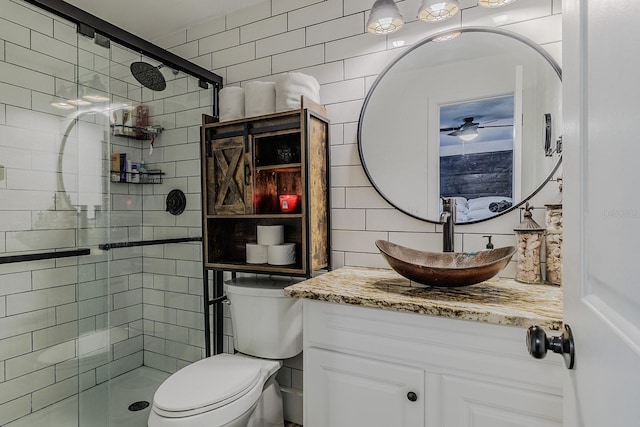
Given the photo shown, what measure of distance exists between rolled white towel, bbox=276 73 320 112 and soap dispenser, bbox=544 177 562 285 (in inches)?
47.1

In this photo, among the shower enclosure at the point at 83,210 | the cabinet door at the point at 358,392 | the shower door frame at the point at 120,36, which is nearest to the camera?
the cabinet door at the point at 358,392

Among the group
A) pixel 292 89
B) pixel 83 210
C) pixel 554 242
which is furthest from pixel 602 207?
pixel 83 210

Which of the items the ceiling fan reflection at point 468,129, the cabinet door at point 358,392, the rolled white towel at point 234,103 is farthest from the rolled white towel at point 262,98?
the cabinet door at point 358,392

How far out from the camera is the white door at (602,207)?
1.27 feet

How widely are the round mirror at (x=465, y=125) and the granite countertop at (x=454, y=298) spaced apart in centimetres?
38

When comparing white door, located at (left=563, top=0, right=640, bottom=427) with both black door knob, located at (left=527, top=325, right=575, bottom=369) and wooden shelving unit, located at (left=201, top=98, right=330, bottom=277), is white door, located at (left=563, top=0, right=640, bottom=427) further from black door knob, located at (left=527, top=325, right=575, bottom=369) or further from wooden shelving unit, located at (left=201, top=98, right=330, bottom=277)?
wooden shelving unit, located at (left=201, top=98, right=330, bottom=277)

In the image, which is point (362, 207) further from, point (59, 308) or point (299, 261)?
point (59, 308)

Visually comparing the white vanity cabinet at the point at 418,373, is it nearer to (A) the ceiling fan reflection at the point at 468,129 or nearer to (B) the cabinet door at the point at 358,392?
(B) the cabinet door at the point at 358,392

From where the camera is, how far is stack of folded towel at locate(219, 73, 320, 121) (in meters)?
1.79

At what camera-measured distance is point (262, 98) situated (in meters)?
1.89

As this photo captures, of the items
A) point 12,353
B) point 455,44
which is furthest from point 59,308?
point 455,44

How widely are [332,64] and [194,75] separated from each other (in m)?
0.85

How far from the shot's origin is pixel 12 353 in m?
1.62

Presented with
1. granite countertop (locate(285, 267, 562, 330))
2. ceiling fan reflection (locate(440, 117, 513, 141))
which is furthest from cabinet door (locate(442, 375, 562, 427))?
ceiling fan reflection (locate(440, 117, 513, 141))
